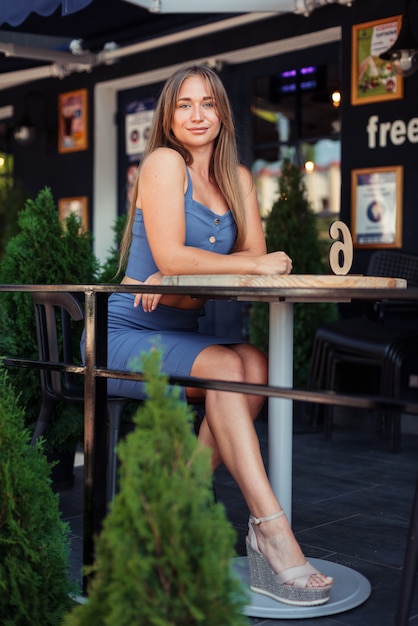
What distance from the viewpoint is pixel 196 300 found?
7.73 feet

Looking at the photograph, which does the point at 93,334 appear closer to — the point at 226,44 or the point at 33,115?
the point at 226,44

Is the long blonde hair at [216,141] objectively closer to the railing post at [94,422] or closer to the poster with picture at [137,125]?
the railing post at [94,422]

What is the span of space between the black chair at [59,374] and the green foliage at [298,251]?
8.01ft

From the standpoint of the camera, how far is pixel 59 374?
2.63 meters

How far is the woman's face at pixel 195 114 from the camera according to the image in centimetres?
231

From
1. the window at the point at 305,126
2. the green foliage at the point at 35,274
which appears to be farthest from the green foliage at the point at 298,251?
the green foliage at the point at 35,274

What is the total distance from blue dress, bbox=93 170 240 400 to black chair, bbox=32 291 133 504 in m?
0.16

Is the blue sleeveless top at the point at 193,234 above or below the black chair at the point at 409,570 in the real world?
above

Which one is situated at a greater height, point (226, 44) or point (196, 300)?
point (226, 44)

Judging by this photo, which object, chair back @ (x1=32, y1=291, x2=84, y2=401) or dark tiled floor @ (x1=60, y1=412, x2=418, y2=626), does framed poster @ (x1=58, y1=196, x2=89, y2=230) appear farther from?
chair back @ (x1=32, y1=291, x2=84, y2=401)

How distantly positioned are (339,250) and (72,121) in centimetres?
573

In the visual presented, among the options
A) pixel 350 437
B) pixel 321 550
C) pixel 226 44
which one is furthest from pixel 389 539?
pixel 226 44

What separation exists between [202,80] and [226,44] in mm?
4117

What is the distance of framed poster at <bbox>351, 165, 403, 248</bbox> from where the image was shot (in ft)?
16.9
